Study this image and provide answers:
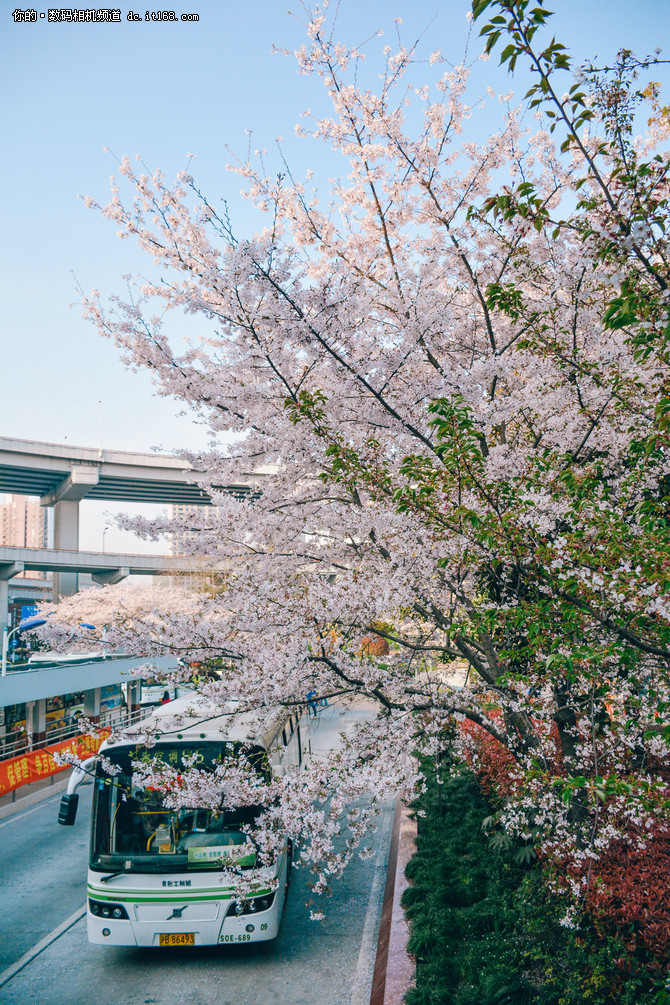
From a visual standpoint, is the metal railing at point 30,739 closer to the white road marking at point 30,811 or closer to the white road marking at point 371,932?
the white road marking at point 30,811

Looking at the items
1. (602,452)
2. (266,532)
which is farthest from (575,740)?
(266,532)

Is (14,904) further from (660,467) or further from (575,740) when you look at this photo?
(660,467)

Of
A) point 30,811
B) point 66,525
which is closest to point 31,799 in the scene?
point 30,811

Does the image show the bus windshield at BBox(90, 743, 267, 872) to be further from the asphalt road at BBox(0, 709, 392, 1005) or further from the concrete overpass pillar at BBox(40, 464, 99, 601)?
the concrete overpass pillar at BBox(40, 464, 99, 601)

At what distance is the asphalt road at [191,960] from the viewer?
623cm

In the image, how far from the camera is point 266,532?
7328 millimetres

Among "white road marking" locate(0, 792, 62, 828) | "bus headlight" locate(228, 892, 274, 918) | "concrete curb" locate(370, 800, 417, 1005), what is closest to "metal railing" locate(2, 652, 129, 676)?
"white road marking" locate(0, 792, 62, 828)

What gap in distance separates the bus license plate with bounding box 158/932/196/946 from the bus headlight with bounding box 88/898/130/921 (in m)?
0.45

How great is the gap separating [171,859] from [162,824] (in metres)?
0.37

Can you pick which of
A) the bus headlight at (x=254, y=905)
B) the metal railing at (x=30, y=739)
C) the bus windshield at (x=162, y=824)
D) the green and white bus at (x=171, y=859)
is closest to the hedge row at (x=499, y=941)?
the bus headlight at (x=254, y=905)

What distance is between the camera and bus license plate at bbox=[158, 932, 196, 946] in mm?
6398

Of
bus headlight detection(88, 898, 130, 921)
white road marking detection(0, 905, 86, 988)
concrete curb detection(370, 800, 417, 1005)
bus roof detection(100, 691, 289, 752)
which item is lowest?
white road marking detection(0, 905, 86, 988)

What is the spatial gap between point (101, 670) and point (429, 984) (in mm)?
14806

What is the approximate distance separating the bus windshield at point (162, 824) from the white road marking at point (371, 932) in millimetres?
1727
